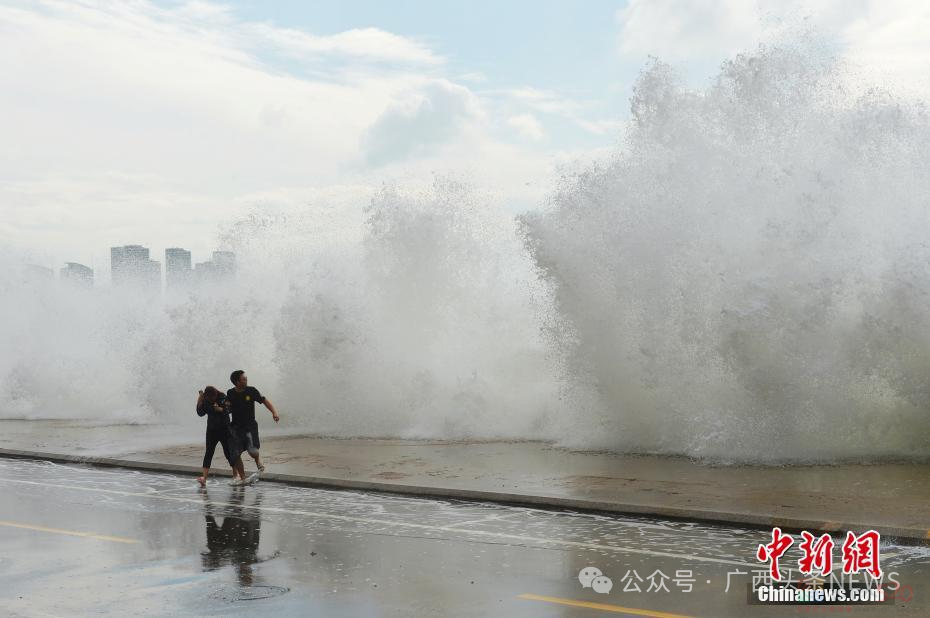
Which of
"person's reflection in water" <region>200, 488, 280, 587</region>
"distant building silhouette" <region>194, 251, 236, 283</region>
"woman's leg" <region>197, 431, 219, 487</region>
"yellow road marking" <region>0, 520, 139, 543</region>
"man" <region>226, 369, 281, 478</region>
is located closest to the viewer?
"person's reflection in water" <region>200, 488, 280, 587</region>

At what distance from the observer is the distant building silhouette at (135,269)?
38.0 meters

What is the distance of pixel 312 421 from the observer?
2122 centimetres

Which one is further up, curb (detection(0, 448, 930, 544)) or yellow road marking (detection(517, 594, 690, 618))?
curb (detection(0, 448, 930, 544))

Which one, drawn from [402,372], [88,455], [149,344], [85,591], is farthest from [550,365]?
[85,591]

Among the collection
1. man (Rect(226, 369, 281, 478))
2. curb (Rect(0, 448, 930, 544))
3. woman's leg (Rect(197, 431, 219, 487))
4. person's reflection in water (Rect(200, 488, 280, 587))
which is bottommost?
person's reflection in water (Rect(200, 488, 280, 587))

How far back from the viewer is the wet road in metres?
6.79

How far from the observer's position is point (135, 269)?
38.8m

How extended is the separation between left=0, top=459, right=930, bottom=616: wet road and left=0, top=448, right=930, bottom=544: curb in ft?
0.61

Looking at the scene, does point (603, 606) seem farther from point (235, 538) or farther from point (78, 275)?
point (78, 275)

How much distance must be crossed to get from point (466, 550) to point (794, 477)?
486cm


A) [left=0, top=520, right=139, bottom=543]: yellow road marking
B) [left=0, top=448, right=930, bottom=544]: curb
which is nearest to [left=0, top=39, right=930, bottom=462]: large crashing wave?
[left=0, top=448, right=930, bottom=544]: curb

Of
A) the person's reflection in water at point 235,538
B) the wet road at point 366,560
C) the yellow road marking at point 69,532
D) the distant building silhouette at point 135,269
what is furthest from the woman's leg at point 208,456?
the distant building silhouette at point 135,269

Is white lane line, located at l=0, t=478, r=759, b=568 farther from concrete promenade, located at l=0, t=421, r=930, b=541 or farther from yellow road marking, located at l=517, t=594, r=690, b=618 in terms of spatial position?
yellow road marking, located at l=517, t=594, r=690, b=618

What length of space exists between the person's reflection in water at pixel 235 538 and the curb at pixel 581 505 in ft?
3.82
